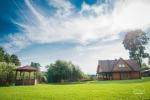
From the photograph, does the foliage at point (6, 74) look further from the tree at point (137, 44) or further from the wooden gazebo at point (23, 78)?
the tree at point (137, 44)

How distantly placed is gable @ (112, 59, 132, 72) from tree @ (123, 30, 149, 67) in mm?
9416

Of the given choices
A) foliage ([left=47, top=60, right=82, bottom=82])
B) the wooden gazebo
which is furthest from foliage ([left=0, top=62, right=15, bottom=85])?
foliage ([left=47, top=60, right=82, bottom=82])

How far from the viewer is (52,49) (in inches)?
814

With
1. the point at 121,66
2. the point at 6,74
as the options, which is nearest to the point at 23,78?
the point at 6,74

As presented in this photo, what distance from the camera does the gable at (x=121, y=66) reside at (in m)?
42.9

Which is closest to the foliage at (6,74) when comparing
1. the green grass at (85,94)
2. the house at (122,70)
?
the green grass at (85,94)

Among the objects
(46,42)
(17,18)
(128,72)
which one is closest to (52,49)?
(46,42)

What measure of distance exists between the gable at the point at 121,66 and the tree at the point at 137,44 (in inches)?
371

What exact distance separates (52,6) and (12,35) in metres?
4.68

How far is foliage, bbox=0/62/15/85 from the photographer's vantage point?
91.9 ft

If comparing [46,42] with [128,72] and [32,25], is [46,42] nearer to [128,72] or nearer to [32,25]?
[32,25]

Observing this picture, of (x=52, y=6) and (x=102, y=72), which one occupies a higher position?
(x=52, y=6)

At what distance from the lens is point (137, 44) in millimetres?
51688

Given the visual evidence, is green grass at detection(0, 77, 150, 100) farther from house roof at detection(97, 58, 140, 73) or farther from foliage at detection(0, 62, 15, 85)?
house roof at detection(97, 58, 140, 73)
